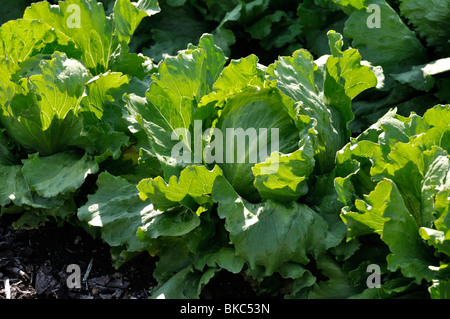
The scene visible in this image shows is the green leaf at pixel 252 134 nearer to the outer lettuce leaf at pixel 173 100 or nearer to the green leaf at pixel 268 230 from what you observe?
the green leaf at pixel 268 230

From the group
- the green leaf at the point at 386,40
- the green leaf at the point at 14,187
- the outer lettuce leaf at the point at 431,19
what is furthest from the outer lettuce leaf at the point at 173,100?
the outer lettuce leaf at the point at 431,19

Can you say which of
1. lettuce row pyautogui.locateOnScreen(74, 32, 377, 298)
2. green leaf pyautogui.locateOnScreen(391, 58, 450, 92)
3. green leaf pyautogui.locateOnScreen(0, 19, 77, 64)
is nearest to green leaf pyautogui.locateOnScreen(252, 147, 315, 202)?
lettuce row pyautogui.locateOnScreen(74, 32, 377, 298)

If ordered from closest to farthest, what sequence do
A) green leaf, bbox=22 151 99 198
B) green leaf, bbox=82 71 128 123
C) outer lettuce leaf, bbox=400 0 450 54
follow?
green leaf, bbox=22 151 99 198 < green leaf, bbox=82 71 128 123 < outer lettuce leaf, bbox=400 0 450 54

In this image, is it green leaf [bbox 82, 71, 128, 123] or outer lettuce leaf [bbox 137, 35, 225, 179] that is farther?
green leaf [bbox 82, 71, 128, 123]

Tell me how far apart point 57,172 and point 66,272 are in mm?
599

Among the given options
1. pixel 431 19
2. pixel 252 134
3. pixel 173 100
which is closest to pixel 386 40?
pixel 431 19

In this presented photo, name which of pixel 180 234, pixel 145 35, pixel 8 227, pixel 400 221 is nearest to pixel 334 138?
pixel 400 221

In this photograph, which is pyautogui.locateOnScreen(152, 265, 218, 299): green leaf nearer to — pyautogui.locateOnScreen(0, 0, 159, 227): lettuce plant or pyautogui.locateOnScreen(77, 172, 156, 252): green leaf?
pyautogui.locateOnScreen(77, 172, 156, 252): green leaf

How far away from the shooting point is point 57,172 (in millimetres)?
3549

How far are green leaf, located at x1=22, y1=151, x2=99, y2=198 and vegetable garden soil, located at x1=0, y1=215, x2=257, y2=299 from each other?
14.0 inches

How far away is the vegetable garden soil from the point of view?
10.8 ft

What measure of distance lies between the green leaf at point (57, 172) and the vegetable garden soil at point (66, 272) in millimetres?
357

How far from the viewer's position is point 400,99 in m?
4.22
